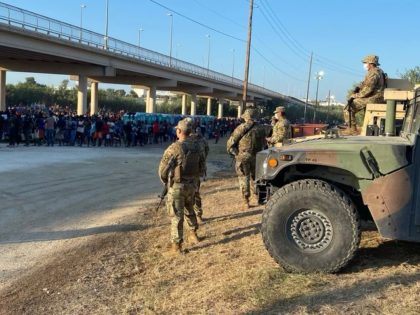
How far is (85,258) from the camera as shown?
20.4 feet

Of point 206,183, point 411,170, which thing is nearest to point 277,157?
point 411,170

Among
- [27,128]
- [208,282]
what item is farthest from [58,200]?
[27,128]

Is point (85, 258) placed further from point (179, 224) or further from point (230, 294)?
point (230, 294)

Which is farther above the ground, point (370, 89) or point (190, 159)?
point (370, 89)

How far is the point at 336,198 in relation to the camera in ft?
16.1

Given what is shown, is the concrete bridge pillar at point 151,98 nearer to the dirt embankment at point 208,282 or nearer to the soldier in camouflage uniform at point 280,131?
the soldier in camouflage uniform at point 280,131

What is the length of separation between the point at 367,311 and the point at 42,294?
9.66 ft

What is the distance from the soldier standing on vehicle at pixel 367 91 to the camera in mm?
7699

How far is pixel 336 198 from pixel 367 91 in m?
3.43

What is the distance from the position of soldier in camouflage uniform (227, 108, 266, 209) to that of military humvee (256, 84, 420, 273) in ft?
11.7

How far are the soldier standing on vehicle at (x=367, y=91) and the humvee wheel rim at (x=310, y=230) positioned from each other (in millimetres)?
3248

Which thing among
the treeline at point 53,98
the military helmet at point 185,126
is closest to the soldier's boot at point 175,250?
the military helmet at point 185,126

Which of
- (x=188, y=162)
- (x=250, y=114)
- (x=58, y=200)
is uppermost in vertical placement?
(x=250, y=114)

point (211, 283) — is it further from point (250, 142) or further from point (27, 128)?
point (27, 128)
